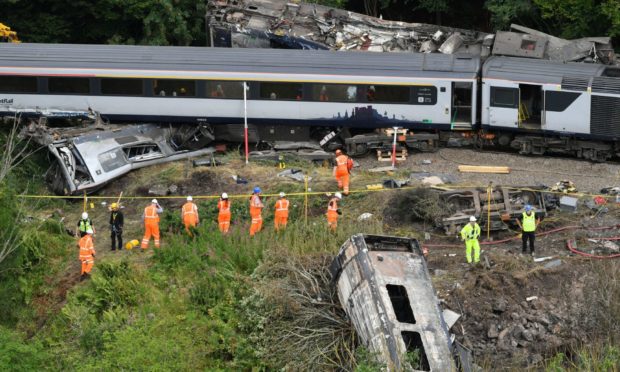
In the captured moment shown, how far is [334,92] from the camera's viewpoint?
25281 mm

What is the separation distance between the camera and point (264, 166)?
24.4m

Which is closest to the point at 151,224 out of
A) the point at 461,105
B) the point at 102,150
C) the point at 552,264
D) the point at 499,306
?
the point at 102,150

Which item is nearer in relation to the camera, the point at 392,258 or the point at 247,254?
the point at 392,258

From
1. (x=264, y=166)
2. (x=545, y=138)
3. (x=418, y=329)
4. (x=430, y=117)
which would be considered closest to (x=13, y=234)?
(x=264, y=166)

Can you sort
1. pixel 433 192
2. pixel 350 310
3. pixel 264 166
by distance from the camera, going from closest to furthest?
pixel 350 310 → pixel 433 192 → pixel 264 166

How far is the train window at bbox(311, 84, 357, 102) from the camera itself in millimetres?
25203

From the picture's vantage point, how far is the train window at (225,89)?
2544 centimetres

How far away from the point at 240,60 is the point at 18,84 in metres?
6.08

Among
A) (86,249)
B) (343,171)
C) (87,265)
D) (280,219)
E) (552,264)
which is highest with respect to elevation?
(343,171)

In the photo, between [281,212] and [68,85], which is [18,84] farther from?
[281,212]

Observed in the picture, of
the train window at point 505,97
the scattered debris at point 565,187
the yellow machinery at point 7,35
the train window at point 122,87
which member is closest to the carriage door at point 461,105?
the train window at point 505,97

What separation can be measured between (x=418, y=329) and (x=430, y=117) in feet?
36.7

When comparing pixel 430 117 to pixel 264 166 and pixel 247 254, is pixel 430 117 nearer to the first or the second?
pixel 264 166

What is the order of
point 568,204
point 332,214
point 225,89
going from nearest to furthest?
point 332,214 → point 568,204 → point 225,89
